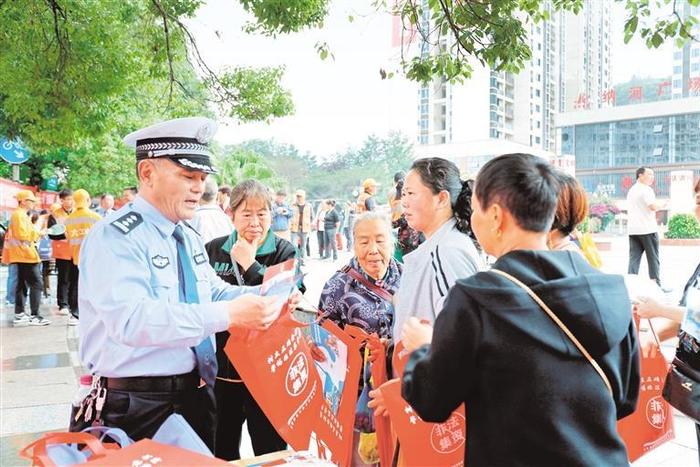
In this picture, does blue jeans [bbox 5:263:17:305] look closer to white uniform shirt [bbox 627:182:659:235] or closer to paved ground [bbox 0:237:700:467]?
paved ground [bbox 0:237:700:467]

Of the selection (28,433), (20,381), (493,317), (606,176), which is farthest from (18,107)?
(606,176)

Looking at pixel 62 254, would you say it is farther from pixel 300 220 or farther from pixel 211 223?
pixel 300 220

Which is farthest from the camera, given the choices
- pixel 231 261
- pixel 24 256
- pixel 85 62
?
pixel 24 256

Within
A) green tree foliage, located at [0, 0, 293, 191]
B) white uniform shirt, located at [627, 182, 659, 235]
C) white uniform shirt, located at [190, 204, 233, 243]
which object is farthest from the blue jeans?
white uniform shirt, located at [627, 182, 659, 235]

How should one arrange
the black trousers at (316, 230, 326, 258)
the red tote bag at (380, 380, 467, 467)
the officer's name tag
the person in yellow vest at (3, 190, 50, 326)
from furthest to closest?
1. the black trousers at (316, 230, 326, 258)
2. the person in yellow vest at (3, 190, 50, 326)
3. the officer's name tag
4. the red tote bag at (380, 380, 467, 467)

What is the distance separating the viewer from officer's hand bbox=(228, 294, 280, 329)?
5.90 ft

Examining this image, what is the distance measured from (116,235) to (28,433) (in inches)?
118

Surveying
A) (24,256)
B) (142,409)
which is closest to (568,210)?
(142,409)

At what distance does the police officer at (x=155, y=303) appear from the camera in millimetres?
1688

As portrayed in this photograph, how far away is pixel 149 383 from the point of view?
6.15 feet

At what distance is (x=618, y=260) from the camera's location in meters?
15.2

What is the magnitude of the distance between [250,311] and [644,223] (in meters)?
7.72

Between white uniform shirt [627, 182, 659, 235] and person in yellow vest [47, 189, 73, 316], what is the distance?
756cm

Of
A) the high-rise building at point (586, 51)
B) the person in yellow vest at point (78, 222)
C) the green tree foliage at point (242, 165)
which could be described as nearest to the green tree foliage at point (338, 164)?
the green tree foliage at point (242, 165)
